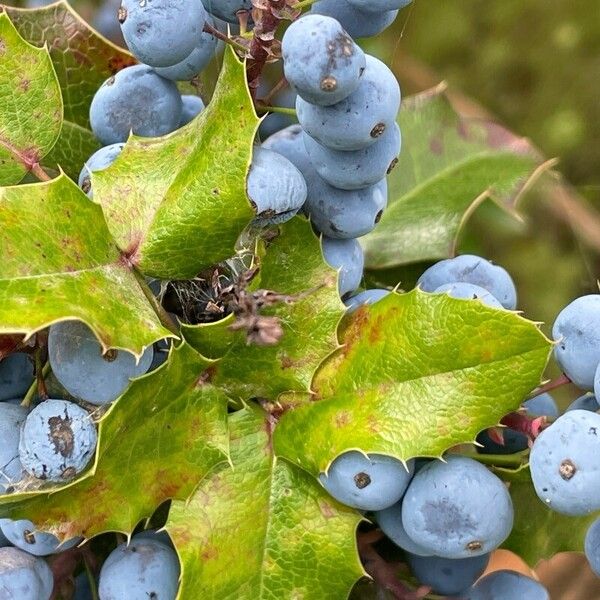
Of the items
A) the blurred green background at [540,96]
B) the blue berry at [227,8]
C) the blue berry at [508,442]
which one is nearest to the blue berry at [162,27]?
the blue berry at [227,8]

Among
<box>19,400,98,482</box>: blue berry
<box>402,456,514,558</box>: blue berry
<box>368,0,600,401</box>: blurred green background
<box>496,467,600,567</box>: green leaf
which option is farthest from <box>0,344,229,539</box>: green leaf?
<box>368,0,600,401</box>: blurred green background

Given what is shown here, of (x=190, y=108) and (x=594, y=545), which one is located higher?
(x=190, y=108)

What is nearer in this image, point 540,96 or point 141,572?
point 141,572

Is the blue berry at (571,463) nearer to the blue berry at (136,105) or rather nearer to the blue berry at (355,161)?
the blue berry at (355,161)

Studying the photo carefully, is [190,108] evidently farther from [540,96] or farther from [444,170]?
[540,96]

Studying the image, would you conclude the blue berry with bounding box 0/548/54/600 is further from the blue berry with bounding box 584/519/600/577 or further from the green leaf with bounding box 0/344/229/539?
the blue berry with bounding box 584/519/600/577

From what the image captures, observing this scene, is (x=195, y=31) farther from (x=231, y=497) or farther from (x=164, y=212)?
(x=231, y=497)

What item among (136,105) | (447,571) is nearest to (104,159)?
(136,105)

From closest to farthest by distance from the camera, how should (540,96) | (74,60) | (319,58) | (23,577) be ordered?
(319,58) < (23,577) < (74,60) < (540,96)
